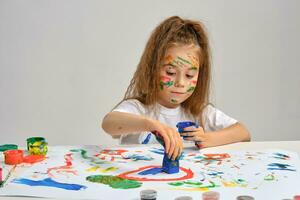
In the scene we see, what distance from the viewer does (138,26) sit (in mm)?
2391

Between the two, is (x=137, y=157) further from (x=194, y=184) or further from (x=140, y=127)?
(x=194, y=184)

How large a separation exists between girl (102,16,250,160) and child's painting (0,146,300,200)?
107 mm

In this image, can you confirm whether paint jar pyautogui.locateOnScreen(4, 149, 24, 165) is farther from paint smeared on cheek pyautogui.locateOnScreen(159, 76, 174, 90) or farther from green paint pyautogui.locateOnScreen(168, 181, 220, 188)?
paint smeared on cheek pyautogui.locateOnScreen(159, 76, 174, 90)

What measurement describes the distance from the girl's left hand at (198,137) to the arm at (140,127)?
12cm

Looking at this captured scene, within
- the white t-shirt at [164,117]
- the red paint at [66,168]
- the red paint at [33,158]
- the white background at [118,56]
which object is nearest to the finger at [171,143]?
the red paint at [66,168]

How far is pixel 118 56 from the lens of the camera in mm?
2410

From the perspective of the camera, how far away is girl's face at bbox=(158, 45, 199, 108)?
1420mm

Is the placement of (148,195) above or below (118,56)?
below

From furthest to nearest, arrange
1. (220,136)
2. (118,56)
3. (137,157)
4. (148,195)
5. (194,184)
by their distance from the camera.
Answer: (118,56)
(220,136)
(137,157)
(194,184)
(148,195)

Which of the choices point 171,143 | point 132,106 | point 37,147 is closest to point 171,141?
point 171,143

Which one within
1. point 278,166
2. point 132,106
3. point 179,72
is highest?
point 179,72

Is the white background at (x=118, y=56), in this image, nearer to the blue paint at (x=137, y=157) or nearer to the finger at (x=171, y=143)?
Answer: the blue paint at (x=137, y=157)

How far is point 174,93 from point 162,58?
11 centimetres

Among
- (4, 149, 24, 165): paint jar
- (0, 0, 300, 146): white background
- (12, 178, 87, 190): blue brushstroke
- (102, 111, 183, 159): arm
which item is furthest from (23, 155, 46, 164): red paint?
(0, 0, 300, 146): white background
